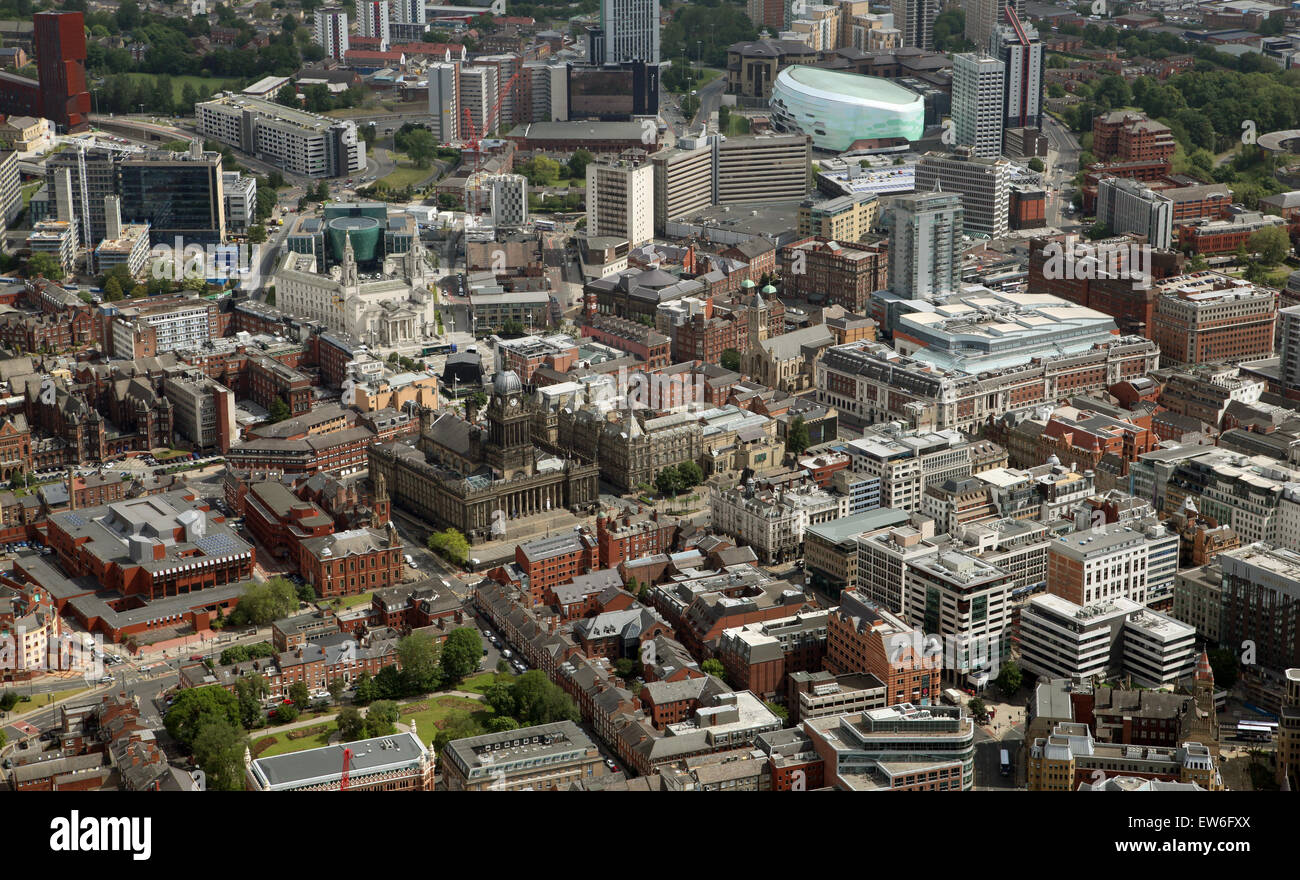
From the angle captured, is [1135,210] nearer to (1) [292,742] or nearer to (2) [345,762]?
(1) [292,742]

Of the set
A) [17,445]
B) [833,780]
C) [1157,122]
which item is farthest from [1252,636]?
[1157,122]

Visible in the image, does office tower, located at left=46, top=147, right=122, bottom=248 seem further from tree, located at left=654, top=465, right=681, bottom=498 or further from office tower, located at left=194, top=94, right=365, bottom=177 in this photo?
tree, located at left=654, top=465, right=681, bottom=498

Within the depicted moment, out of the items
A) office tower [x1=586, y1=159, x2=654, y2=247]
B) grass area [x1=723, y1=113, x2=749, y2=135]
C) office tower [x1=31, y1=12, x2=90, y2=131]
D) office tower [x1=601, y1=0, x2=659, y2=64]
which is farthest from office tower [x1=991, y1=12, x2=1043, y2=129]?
office tower [x1=31, y1=12, x2=90, y2=131]

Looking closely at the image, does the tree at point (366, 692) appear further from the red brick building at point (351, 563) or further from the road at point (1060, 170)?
the road at point (1060, 170)

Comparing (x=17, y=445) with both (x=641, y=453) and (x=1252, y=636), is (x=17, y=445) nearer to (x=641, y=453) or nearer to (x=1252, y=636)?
(x=641, y=453)

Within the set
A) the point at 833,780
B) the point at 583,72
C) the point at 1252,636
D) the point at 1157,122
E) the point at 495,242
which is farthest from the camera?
the point at 583,72

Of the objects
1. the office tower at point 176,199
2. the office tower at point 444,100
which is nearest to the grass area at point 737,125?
the office tower at point 444,100
